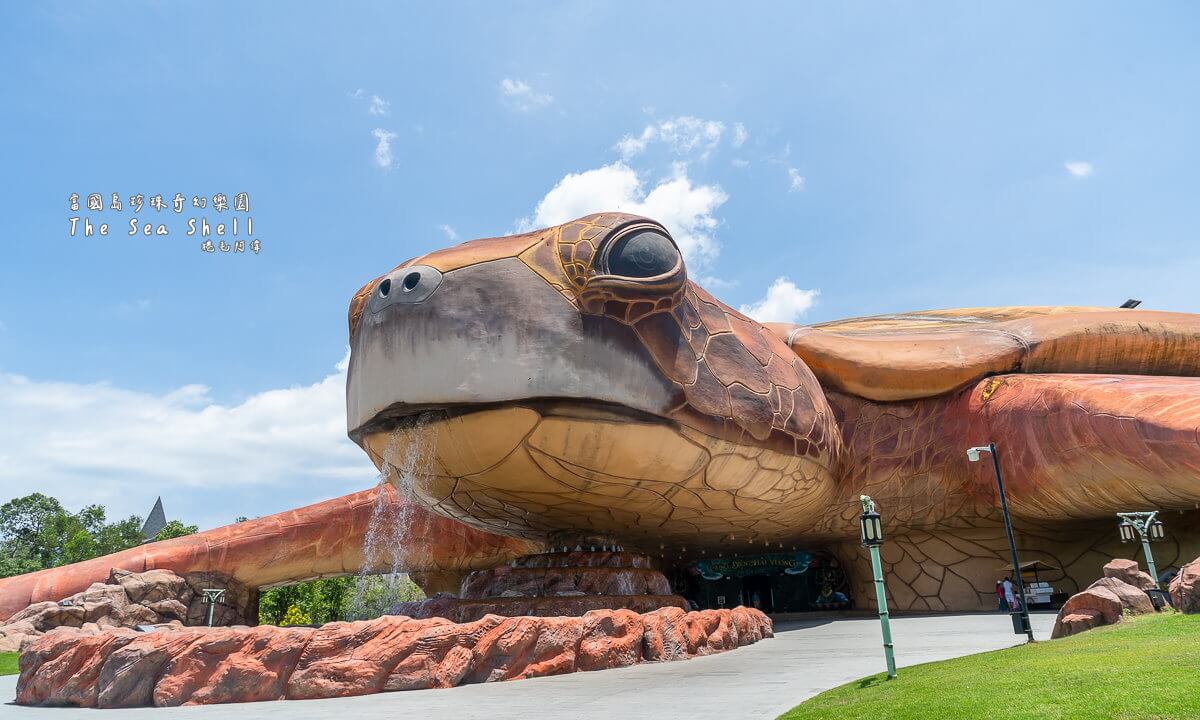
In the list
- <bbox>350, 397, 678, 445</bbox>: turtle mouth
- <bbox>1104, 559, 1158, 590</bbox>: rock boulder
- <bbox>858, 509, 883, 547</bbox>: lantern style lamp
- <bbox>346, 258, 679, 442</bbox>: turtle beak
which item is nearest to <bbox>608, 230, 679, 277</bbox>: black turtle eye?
<bbox>346, 258, 679, 442</bbox>: turtle beak

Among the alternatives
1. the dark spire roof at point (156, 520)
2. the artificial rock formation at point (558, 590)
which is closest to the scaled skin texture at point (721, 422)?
the artificial rock formation at point (558, 590)

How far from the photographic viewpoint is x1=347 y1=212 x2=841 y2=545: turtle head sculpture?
24.2 feet

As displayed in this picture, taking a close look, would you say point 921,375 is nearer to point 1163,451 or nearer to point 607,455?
point 1163,451

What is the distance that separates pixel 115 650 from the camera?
5566mm

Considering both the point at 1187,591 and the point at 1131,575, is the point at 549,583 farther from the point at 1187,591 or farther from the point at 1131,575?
the point at 1131,575

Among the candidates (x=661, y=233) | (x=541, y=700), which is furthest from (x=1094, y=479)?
(x=541, y=700)

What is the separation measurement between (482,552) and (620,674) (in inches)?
401

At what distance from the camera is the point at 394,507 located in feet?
47.1

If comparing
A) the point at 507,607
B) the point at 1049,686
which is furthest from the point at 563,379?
the point at 1049,686

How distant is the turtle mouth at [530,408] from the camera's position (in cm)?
736

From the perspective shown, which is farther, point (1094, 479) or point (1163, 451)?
point (1094, 479)

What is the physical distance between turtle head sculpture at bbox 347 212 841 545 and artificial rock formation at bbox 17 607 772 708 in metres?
2.13

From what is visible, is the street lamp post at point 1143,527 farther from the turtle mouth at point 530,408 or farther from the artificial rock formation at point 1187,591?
the turtle mouth at point 530,408

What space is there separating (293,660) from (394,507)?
919cm
